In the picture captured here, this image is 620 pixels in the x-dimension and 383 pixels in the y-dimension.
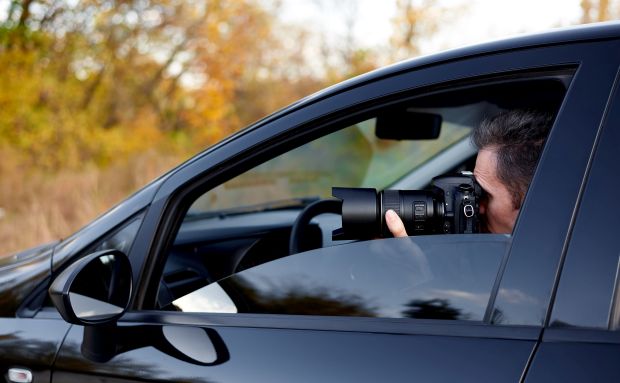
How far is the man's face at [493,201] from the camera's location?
1519 millimetres

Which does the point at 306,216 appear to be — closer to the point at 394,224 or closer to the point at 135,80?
the point at 394,224

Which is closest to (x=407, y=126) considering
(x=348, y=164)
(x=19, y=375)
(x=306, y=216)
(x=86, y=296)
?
(x=306, y=216)

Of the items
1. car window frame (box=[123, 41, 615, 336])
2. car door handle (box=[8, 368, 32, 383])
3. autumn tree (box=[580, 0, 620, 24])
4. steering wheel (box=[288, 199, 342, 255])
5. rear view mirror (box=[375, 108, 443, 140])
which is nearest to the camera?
car window frame (box=[123, 41, 615, 336])

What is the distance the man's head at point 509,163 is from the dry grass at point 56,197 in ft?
15.8

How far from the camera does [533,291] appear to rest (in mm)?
1191

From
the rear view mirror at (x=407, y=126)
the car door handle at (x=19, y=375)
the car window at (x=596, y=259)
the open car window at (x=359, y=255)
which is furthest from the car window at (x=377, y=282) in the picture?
the rear view mirror at (x=407, y=126)

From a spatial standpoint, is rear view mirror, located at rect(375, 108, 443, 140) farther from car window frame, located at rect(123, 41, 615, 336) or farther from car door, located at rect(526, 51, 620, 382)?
car door, located at rect(526, 51, 620, 382)

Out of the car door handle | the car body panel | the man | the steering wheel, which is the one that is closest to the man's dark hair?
the man

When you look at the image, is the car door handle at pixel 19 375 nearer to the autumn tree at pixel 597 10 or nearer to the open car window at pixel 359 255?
the open car window at pixel 359 255

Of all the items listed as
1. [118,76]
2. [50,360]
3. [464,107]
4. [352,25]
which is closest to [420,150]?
[464,107]

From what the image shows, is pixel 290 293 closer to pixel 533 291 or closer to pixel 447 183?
pixel 447 183

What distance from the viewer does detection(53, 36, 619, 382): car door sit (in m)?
1.21

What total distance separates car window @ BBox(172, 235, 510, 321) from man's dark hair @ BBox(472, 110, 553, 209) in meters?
0.23

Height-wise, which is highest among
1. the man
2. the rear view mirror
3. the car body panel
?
the rear view mirror
